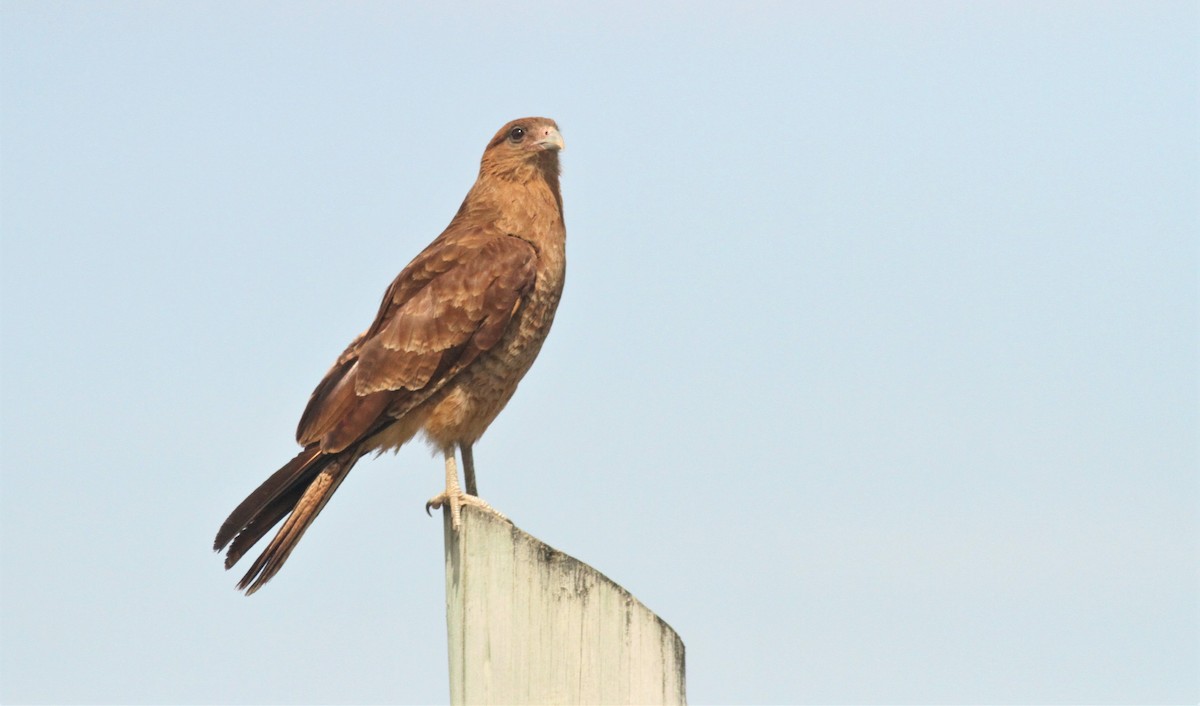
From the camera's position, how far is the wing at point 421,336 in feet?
19.1

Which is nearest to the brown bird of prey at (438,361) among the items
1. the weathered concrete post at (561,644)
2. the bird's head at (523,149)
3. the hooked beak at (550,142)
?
the bird's head at (523,149)

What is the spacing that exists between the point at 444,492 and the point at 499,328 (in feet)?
3.48

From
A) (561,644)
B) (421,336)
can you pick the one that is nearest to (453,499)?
(421,336)

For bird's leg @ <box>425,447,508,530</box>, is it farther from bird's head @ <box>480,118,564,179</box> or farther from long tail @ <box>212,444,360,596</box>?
bird's head @ <box>480,118,564,179</box>

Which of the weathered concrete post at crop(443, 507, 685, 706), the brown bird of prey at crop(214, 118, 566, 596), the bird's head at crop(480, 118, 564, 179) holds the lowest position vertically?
the weathered concrete post at crop(443, 507, 685, 706)

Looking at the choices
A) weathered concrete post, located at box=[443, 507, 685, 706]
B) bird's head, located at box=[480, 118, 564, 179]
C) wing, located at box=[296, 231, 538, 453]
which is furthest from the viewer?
bird's head, located at box=[480, 118, 564, 179]

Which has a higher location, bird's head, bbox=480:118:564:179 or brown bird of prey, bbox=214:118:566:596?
bird's head, bbox=480:118:564:179

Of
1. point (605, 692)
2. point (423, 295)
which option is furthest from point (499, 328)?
point (605, 692)

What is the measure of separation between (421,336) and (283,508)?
3.34 ft

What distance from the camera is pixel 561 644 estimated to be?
11.6 ft

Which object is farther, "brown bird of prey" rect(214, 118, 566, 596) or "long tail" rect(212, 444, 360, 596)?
"brown bird of prey" rect(214, 118, 566, 596)

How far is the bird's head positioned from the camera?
6883mm

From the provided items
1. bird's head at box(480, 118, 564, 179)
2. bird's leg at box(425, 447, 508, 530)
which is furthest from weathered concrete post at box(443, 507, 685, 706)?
bird's head at box(480, 118, 564, 179)

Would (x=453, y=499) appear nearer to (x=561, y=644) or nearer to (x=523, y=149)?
(x=561, y=644)
